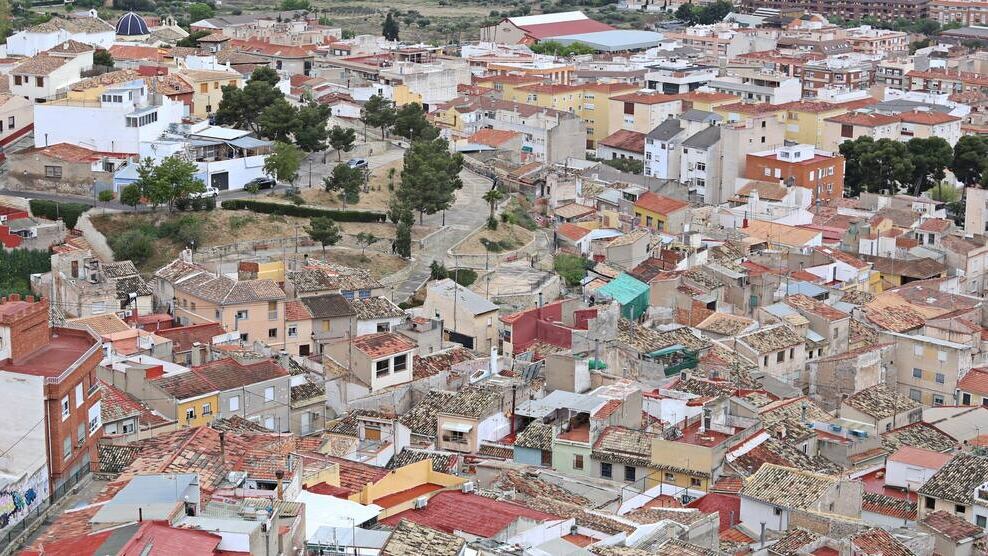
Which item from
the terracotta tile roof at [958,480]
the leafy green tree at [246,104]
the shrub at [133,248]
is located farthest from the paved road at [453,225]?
the terracotta tile roof at [958,480]

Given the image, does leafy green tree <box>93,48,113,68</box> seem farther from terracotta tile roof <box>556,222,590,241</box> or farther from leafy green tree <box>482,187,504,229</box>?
terracotta tile roof <box>556,222,590,241</box>

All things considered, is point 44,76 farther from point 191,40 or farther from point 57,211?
point 191,40

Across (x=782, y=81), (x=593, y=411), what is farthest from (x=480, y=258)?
(x=782, y=81)

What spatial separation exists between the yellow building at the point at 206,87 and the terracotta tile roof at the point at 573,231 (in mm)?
11008

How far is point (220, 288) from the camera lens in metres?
35.8

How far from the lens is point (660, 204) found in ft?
165

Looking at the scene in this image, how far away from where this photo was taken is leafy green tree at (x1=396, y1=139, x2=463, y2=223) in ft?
145

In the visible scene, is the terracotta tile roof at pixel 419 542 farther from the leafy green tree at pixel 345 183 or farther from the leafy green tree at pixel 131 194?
the leafy green tree at pixel 345 183

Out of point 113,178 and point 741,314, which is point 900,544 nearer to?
point 741,314

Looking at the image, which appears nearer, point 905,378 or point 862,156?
point 905,378

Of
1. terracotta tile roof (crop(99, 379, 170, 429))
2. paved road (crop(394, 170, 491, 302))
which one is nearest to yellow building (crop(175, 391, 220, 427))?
terracotta tile roof (crop(99, 379, 170, 429))

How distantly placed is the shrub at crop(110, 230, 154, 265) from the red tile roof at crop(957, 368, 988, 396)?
61.9 feet

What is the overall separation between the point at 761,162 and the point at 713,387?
27.0 metres

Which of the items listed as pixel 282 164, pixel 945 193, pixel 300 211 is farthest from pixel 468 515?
pixel 945 193
